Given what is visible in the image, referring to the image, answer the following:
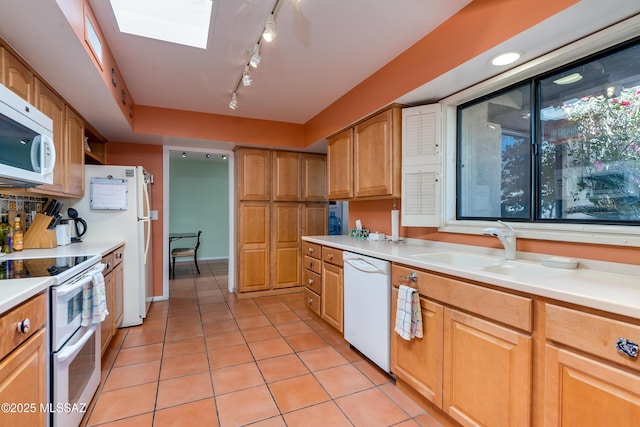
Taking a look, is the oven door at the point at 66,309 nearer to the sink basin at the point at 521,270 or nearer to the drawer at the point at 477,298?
the drawer at the point at 477,298

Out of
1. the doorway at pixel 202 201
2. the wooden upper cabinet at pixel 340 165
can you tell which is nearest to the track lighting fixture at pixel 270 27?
the wooden upper cabinet at pixel 340 165

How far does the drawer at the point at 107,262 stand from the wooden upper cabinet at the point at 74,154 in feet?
2.11

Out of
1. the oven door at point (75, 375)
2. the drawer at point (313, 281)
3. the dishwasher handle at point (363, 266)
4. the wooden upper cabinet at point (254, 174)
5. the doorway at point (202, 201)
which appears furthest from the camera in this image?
the doorway at point (202, 201)

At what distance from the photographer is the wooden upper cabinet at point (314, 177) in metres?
4.38

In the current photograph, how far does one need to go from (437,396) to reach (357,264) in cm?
99

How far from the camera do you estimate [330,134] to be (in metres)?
3.43

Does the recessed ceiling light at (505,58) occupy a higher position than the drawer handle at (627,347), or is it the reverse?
the recessed ceiling light at (505,58)

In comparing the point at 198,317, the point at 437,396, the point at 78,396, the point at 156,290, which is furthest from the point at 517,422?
the point at 156,290

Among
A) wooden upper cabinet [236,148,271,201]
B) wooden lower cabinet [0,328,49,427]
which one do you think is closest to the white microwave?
wooden lower cabinet [0,328,49,427]

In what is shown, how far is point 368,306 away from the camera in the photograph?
7.29 feet

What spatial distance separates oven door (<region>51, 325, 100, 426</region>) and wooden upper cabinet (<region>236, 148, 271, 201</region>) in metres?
2.40

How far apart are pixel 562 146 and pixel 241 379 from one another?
101 inches

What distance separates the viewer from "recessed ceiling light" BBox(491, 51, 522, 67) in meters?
1.72

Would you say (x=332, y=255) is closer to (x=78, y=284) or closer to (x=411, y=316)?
(x=411, y=316)
